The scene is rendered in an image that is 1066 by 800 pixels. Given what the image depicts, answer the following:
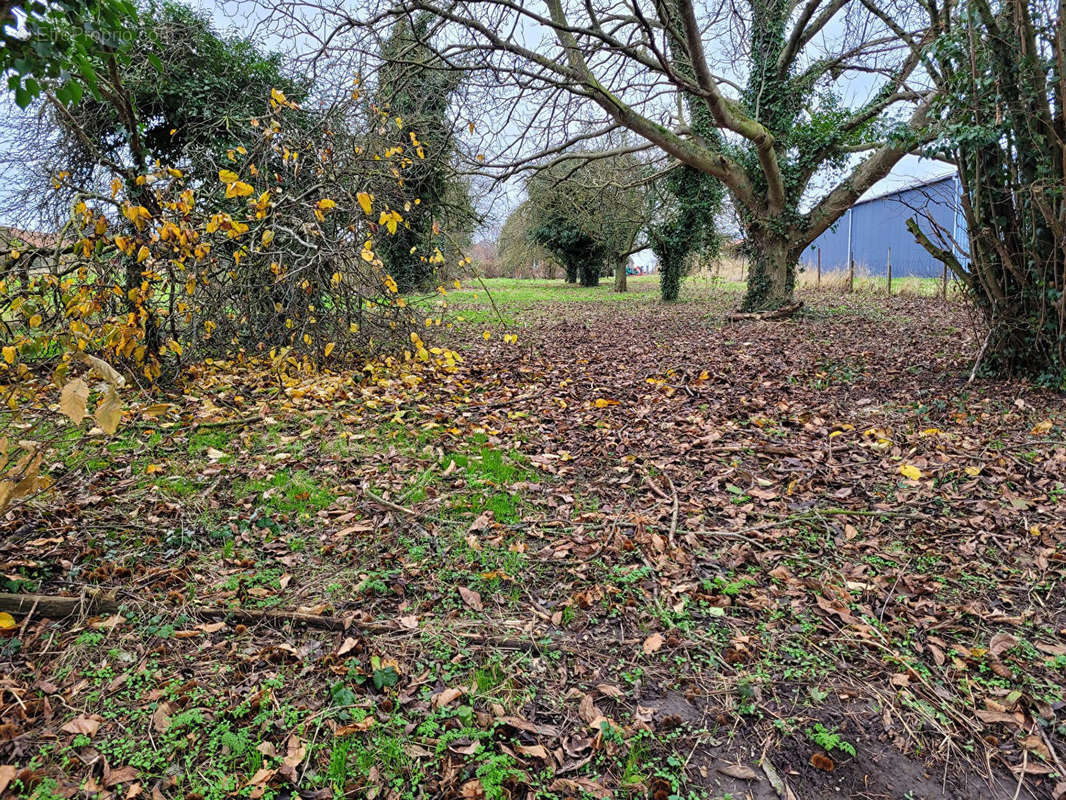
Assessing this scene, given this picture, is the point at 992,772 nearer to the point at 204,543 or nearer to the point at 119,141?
the point at 204,543

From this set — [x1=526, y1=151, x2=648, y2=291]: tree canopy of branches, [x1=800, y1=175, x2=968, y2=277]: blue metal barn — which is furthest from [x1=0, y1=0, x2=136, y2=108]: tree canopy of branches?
[x1=800, y1=175, x2=968, y2=277]: blue metal barn

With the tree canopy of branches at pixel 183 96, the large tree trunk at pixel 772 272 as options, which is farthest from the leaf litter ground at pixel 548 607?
the large tree trunk at pixel 772 272

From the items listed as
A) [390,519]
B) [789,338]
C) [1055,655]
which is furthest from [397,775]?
[789,338]

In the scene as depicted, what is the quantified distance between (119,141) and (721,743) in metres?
10.8

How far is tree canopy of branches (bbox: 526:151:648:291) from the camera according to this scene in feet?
44.9

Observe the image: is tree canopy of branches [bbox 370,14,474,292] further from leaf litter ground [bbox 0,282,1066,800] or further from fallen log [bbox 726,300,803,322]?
fallen log [bbox 726,300,803,322]

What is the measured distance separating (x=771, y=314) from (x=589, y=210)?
260 inches

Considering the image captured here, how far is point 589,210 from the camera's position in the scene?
15641 millimetres

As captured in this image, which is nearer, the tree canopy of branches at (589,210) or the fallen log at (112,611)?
the fallen log at (112,611)

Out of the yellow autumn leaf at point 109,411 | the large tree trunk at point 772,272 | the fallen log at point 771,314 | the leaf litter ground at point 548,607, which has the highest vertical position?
the large tree trunk at point 772,272

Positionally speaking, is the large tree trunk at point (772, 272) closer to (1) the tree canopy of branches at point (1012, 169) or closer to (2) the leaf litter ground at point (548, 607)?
(1) the tree canopy of branches at point (1012, 169)

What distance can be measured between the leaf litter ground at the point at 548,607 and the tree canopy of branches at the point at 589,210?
7304 mm

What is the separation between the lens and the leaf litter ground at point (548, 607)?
1.82m

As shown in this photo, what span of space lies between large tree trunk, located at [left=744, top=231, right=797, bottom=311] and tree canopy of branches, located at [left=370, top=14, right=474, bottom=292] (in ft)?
18.0
